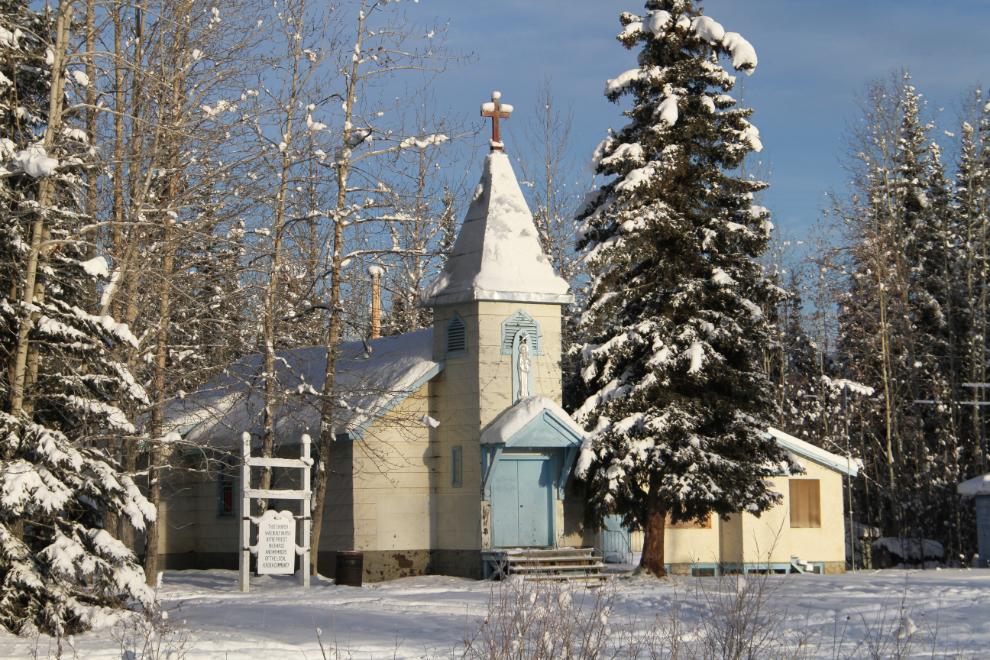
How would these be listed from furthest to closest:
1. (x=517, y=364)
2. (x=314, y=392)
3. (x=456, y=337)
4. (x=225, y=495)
Result: 1. (x=225, y=495)
2. (x=456, y=337)
3. (x=517, y=364)
4. (x=314, y=392)

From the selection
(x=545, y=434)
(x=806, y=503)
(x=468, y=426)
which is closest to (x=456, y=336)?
(x=468, y=426)

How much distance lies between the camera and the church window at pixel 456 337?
22.1m

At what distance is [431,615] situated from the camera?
47.1 feet

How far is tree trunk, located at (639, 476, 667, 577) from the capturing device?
21.0 metres

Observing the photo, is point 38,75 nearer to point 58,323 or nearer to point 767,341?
point 58,323

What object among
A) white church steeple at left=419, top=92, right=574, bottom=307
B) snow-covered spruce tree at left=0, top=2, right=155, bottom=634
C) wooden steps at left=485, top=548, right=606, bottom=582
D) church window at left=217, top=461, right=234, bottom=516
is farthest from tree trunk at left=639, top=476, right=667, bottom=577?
snow-covered spruce tree at left=0, top=2, right=155, bottom=634

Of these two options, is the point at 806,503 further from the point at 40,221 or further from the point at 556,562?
the point at 40,221

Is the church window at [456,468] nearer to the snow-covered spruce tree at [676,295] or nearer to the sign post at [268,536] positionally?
the snow-covered spruce tree at [676,295]

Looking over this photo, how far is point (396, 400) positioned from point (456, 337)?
5.95 feet

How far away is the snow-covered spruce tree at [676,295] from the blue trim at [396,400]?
120 inches

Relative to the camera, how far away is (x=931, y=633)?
516 inches

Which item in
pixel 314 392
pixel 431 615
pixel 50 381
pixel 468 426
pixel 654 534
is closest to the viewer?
pixel 50 381

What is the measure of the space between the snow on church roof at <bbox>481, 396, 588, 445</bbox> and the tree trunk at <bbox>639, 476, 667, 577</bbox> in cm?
178

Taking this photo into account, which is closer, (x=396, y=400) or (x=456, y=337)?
(x=396, y=400)
